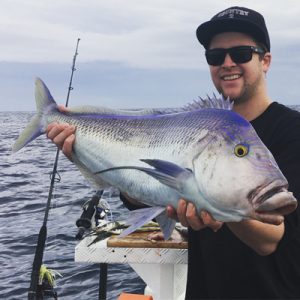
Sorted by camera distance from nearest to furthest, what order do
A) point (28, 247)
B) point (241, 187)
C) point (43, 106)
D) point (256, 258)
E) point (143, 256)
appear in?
point (241, 187) < point (256, 258) < point (43, 106) < point (143, 256) < point (28, 247)

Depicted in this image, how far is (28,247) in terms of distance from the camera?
1093 cm

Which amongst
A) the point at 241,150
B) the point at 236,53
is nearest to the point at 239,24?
the point at 236,53

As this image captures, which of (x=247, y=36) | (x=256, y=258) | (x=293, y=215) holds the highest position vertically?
(x=247, y=36)

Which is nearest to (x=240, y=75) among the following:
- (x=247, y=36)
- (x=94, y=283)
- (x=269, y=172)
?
(x=247, y=36)

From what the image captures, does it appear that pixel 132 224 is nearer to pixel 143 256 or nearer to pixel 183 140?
pixel 183 140

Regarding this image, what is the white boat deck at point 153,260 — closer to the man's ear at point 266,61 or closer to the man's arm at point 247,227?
the man's arm at point 247,227

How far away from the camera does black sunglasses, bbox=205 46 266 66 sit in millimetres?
3445

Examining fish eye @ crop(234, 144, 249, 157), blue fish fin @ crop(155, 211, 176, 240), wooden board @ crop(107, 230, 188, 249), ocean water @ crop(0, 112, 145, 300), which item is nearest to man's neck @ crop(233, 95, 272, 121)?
fish eye @ crop(234, 144, 249, 157)

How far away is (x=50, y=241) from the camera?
11297 millimetres

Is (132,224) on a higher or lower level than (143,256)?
higher

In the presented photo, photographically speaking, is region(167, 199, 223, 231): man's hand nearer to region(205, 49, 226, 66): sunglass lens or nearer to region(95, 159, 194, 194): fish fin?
region(95, 159, 194, 194): fish fin

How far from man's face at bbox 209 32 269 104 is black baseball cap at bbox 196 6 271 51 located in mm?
51

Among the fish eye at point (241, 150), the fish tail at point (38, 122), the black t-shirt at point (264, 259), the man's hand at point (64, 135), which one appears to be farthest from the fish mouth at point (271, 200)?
the fish tail at point (38, 122)

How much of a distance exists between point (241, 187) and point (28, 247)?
9.42 metres
